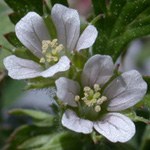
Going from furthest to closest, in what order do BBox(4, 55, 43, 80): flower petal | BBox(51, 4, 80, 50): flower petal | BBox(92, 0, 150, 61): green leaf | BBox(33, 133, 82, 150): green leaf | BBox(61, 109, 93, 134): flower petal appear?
BBox(33, 133, 82, 150): green leaf
BBox(92, 0, 150, 61): green leaf
BBox(51, 4, 80, 50): flower petal
BBox(4, 55, 43, 80): flower petal
BBox(61, 109, 93, 134): flower petal

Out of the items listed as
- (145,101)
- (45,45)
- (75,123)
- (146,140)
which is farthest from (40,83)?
(146,140)

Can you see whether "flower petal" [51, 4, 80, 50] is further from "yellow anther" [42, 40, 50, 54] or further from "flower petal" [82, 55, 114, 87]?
"flower petal" [82, 55, 114, 87]

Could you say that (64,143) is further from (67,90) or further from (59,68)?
(59,68)

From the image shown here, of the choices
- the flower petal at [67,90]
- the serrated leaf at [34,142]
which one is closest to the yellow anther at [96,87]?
the flower petal at [67,90]

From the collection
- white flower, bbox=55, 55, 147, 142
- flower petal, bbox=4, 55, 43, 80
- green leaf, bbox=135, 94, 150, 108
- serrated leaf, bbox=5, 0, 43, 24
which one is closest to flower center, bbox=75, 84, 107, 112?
white flower, bbox=55, 55, 147, 142

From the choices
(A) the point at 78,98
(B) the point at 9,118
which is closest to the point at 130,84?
(A) the point at 78,98

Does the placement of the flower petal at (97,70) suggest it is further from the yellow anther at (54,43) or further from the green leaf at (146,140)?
the green leaf at (146,140)

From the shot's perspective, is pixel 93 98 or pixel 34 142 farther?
pixel 34 142
